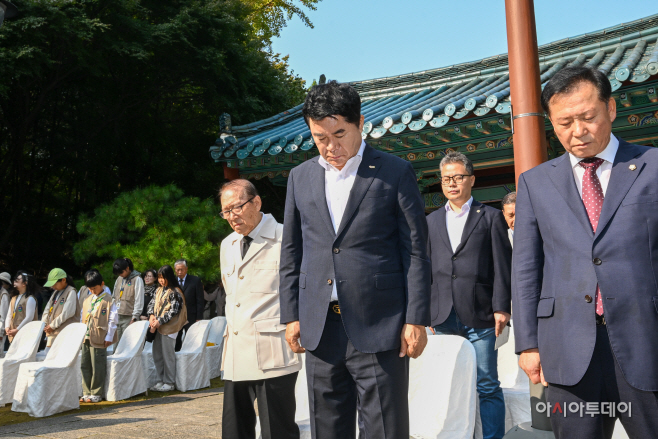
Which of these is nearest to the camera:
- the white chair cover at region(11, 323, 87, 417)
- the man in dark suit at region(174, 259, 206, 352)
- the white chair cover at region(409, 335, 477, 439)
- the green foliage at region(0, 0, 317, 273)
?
the white chair cover at region(409, 335, 477, 439)

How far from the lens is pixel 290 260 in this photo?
2.66 m

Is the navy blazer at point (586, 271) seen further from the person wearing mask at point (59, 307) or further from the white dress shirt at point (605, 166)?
the person wearing mask at point (59, 307)

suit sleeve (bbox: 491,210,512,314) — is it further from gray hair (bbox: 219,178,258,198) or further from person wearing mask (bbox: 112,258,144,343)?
person wearing mask (bbox: 112,258,144,343)

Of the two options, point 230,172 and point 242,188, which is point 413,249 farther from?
point 230,172

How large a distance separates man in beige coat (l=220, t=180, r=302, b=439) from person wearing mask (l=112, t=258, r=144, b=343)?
5.28 m

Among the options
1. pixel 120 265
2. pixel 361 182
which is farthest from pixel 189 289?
pixel 361 182

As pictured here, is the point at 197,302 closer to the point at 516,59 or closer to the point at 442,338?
the point at 442,338

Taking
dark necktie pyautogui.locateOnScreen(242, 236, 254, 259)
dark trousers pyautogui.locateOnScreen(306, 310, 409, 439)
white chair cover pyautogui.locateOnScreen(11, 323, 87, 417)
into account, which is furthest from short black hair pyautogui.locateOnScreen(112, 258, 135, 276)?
dark trousers pyautogui.locateOnScreen(306, 310, 409, 439)

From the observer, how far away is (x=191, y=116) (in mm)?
15773

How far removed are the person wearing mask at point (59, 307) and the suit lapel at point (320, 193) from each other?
5.92 m

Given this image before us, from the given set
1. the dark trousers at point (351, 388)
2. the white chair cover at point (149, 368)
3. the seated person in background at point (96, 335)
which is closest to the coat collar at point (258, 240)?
the dark trousers at point (351, 388)

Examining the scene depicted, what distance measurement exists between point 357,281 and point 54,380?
546cm

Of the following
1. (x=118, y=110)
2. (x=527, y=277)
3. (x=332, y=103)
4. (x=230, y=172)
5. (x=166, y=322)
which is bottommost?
(x=166, y=322)

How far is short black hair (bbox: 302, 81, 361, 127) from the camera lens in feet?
7.99
